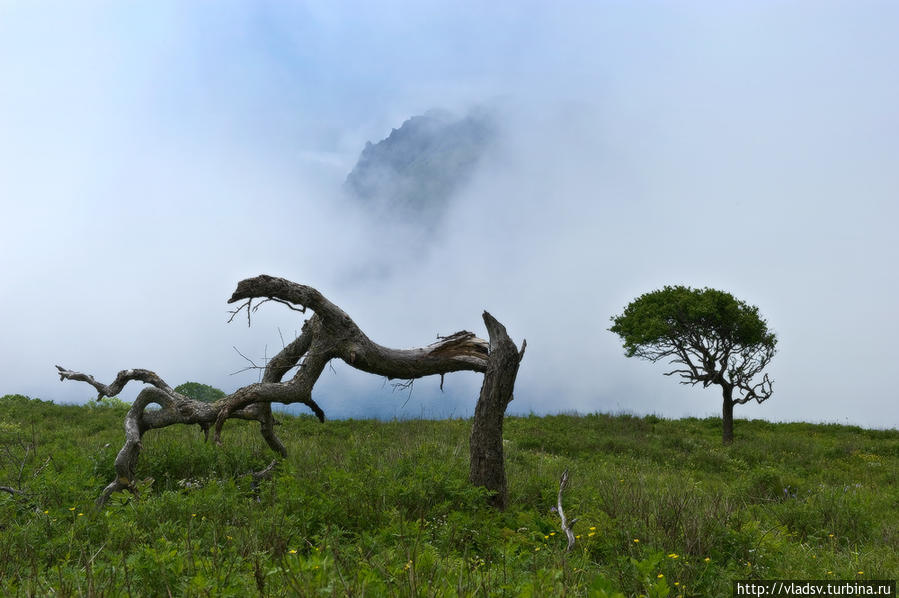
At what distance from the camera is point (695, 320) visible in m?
25.7

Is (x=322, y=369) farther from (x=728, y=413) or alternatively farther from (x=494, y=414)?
(x=728, y=413)

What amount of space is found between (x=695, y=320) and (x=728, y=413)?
446 cm

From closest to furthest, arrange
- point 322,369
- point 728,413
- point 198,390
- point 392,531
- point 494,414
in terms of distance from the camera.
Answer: point 392,531 → point 494,414 → point 322,369 → point 728,413 → point 198,390

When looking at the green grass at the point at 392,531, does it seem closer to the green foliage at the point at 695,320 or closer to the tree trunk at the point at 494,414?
the tree trunk at the point at 494,414

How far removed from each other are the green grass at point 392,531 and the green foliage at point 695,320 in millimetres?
11819

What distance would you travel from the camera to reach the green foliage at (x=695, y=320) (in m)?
25.0

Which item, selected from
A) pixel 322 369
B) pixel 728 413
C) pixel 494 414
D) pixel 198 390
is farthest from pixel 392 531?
pixel 198 390

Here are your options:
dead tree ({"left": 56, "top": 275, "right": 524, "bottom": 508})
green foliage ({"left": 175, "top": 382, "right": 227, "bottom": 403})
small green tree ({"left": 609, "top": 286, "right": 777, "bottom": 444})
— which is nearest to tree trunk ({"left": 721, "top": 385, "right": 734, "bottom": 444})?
small green tree ({"left": 609, "top": 286, "right": 777, "bottom": 444})

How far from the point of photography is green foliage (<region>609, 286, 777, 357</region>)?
25.0 m

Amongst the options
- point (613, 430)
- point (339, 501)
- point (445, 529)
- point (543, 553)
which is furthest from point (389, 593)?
Result: point (613, 430)

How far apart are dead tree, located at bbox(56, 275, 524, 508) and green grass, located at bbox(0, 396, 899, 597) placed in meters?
0.59

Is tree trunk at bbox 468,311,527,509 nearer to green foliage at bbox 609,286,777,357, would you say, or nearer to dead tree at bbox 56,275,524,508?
dead tree at bbox 56,275,524,508

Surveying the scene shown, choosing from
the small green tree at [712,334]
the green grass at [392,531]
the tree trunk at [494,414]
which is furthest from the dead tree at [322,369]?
the small green tree at [712,334]

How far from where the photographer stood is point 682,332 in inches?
1027
